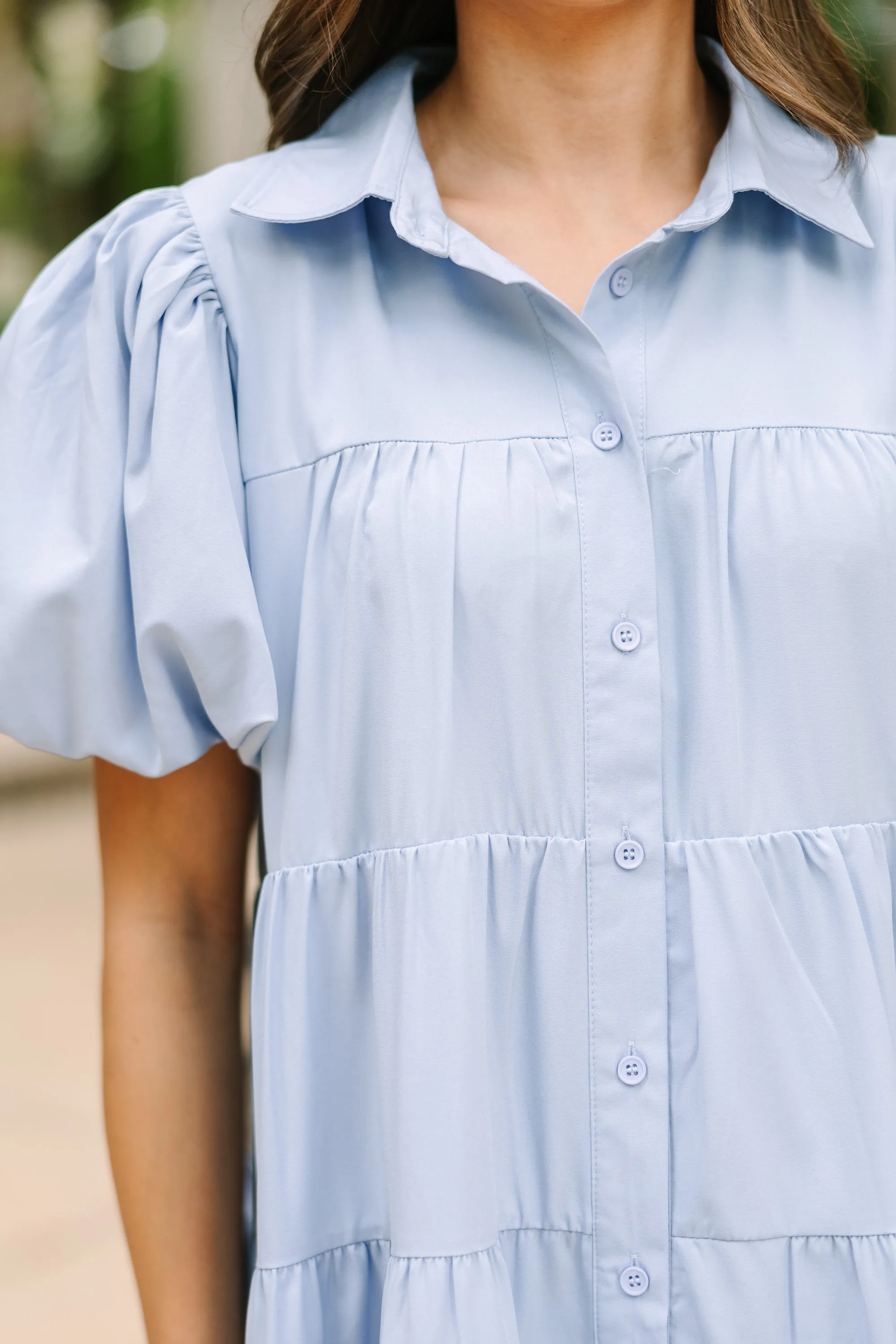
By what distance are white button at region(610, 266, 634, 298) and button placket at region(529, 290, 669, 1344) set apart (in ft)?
0.32

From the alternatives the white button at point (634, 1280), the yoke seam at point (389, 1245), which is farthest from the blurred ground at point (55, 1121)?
the white button at point (634, 1280)

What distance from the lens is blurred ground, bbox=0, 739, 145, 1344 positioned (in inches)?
108

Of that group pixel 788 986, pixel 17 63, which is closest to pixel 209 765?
pixel 788 986

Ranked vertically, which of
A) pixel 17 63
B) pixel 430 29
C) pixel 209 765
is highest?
pixel 17 63

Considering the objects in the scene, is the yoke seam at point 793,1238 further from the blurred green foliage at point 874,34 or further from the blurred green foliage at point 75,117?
the blurred green foliage at point 75,117

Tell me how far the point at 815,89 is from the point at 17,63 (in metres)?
5.38

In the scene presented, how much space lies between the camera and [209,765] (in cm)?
101

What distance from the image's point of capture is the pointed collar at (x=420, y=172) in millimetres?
951

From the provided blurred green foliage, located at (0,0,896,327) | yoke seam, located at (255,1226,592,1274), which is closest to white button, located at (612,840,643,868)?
yoke seam, located at (255,1226,592,1274)

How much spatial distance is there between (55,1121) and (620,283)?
283cm

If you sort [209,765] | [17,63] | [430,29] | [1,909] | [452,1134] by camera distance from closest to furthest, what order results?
[452,1134]
[209,765]
[430,29]
[1,909]
[17,63]

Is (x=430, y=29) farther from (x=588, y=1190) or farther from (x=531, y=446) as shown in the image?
(x=588, y=1190)

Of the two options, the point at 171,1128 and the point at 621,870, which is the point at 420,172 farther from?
the point at 171,1128

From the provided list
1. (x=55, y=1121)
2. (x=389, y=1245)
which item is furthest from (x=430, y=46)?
(x=55, y=1121)
